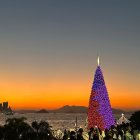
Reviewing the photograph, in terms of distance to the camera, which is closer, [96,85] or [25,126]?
[25,126]

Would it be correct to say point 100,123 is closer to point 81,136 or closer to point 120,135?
point 120,135

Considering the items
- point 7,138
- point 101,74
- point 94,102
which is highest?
point 101,74

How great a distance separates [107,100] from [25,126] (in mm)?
11832

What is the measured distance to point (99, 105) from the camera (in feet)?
169

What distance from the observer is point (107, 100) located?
52.1 meters

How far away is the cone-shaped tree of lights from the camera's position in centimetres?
5143

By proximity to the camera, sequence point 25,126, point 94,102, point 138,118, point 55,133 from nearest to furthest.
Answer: point 25,126, point 55,133, point 94,102, point 138,118

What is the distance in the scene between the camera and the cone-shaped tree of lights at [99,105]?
51.4m

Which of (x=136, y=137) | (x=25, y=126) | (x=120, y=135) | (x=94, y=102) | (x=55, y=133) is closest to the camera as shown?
(x=136, y=137)

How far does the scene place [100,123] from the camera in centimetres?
5212

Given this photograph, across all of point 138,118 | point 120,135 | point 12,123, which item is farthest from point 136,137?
point 138,118

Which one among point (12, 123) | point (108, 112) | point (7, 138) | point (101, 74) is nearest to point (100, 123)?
point (108, 112)

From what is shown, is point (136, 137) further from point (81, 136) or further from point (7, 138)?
point (7, 138)

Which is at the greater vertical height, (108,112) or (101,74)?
(101,74)
